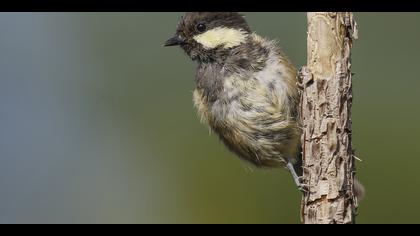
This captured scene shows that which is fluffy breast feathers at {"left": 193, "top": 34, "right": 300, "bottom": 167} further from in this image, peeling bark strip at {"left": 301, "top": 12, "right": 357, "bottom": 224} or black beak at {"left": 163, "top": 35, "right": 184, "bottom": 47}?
peeling bark strip at {"left": 301, "top": 12, "right": 357, "bottom": 224}

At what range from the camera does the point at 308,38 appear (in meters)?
4.04

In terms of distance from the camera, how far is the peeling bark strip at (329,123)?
3.87m

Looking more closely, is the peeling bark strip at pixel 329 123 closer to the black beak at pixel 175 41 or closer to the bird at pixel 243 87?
the bird at pixel 243 87

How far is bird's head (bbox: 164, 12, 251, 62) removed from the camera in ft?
16.4

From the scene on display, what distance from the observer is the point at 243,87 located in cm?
478

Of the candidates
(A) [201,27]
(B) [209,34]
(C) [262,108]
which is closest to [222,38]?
(B) [209,34]

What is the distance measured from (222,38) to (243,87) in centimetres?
48

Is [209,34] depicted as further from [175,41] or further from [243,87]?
[243,87]

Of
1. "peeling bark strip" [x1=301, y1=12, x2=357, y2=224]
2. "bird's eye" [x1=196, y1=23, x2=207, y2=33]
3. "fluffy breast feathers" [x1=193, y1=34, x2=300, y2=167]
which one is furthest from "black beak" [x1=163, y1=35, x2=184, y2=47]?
"peeling bark strip" [x1=301, y1=12, x2=357, y2=224]

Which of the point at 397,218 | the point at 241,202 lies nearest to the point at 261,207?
the point at 241,202

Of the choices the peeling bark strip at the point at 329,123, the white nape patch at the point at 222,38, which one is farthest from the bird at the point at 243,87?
the peeling bark strip at the point at 329,123
